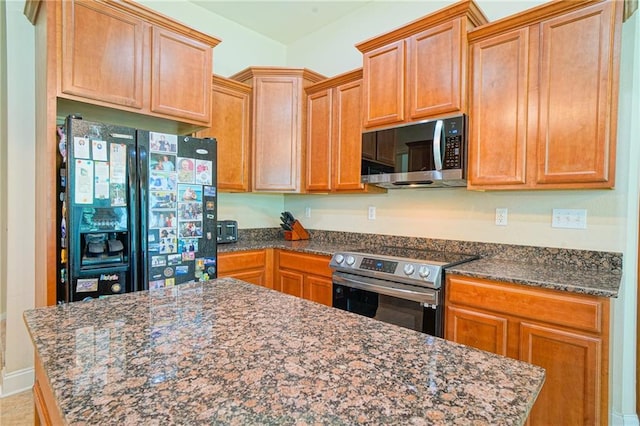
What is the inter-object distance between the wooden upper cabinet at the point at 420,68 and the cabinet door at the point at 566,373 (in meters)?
1.45

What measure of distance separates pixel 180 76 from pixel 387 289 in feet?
7.21

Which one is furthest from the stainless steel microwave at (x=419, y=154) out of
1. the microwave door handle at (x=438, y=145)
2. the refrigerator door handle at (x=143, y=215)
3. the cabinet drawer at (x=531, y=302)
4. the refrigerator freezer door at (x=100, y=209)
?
the refrigerator freezer door at (x=100, y=209)

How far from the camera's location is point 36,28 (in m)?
2.34

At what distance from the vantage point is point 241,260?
2949mm

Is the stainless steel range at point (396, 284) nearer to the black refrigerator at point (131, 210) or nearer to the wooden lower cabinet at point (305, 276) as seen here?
the wooden lower cabinet at point (305, 276)

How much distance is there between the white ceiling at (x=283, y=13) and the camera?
10.8 feet

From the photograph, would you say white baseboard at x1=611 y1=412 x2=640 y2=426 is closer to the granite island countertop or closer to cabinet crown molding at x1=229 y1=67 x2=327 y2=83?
the granite island countertop

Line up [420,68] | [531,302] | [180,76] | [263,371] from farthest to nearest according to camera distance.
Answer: [180,76], [420,68], [531,302], [263,371]

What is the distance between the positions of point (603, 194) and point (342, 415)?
87.7 inches

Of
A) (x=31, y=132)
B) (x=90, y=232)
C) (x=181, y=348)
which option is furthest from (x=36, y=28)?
(x=181, y=348)

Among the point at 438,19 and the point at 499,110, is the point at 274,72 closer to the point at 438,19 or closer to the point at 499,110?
the point at 438,19

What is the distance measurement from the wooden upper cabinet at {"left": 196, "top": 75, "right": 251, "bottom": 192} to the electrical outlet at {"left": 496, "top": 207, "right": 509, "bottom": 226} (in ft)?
7.15

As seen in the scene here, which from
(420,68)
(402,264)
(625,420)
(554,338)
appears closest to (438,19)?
(420,68)

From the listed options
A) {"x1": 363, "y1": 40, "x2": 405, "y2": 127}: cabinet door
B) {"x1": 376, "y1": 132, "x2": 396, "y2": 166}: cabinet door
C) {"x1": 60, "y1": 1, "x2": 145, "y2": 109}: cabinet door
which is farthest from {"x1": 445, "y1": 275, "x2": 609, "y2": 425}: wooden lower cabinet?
{"x1": 60, "y1": 1, "x2": 145, "y2": 109}: cabinet door
